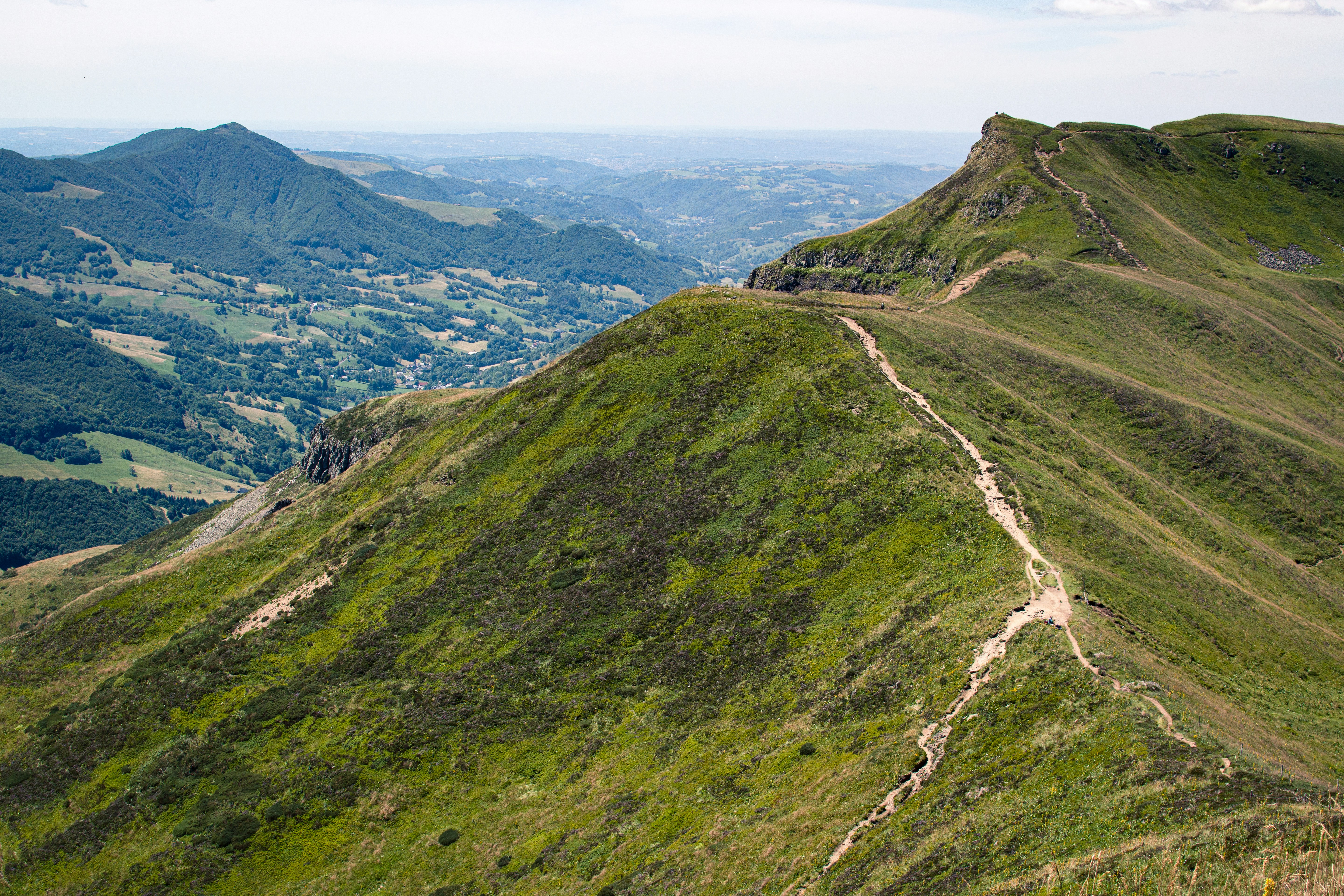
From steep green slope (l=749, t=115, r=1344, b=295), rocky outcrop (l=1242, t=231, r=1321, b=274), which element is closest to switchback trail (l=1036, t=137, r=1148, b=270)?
steep green slope (l=749, t=115, r=1344, b=295)

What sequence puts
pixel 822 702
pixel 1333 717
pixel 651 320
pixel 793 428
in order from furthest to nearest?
1. pixel 651 320
2. pixel 793 428
3. pixel 822 702
4. pixel 1333 717

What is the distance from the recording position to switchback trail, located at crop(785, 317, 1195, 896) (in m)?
34.5

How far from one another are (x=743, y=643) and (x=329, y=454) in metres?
118

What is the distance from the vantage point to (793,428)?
72.8 m

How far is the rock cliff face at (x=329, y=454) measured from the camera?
443 ft

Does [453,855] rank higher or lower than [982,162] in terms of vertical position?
lower

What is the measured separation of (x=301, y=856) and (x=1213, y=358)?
12886 cm

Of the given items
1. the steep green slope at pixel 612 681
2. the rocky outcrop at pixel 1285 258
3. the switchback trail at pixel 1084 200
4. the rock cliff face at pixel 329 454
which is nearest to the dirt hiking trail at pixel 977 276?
the switchback trail at pixel 1084 200

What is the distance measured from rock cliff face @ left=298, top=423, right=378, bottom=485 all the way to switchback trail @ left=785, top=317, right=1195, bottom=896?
106218 millimetres

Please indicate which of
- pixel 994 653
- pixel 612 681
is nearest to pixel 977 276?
pixel 994 653

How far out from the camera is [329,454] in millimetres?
143875

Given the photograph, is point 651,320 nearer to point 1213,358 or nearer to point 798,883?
point 798,883

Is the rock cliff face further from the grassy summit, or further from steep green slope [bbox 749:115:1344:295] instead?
steep green slope [bbox 749:115:1344:295]

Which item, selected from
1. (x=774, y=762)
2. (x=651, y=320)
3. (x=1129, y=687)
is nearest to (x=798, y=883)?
(x=774, y=762)
